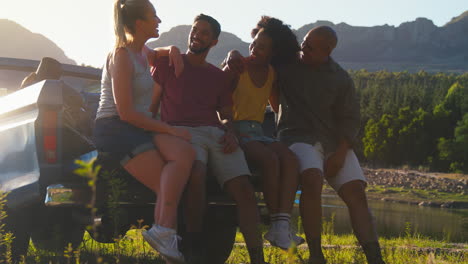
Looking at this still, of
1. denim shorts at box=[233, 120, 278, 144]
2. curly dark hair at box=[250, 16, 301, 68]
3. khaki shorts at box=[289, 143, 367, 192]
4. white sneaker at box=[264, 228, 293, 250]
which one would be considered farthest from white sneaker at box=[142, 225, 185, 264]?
curly dark hair at box=[250, 16, 301, 68]

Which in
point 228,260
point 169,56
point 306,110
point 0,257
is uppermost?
point 169,56

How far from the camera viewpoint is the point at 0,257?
420 centimetres

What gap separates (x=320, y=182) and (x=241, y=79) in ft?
3.08

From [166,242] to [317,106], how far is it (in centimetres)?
165

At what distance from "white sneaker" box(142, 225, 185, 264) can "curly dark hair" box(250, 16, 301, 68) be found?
1769mm

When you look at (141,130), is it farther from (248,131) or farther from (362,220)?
(362,220)

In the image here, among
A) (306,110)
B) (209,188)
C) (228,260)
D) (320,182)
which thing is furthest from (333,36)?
(228,260)

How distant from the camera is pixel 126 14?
393 centimetres

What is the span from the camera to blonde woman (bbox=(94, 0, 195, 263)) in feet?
11.3

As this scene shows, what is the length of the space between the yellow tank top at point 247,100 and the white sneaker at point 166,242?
1.15 meters

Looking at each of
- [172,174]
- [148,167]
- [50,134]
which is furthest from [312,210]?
[50,134]

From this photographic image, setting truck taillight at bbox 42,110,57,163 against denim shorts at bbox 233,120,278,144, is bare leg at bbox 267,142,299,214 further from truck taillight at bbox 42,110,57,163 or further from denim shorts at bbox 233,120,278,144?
truck taillight at bbox 42,110,57,163

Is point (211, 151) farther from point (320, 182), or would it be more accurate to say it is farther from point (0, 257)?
point (0, 257)

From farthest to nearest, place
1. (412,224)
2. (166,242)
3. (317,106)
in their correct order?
(412,224), (317,106), (166,242)
